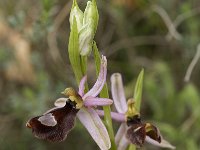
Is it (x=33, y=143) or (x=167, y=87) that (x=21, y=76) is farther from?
(x=167, y=87)

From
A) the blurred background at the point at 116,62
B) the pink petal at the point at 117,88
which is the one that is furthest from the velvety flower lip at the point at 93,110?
the blurred background at the point at 116,62

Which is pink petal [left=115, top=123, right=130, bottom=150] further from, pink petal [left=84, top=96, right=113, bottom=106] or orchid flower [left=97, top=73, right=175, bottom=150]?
pink petal [left=84, top=96, right=113, bottom=106]

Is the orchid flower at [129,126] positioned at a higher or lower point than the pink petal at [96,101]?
lower

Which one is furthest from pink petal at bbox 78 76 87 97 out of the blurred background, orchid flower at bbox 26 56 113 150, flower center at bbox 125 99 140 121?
the blurred background

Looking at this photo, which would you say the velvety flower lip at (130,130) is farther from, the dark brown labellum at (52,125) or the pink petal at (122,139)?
the dark brown labellum at (52,125)

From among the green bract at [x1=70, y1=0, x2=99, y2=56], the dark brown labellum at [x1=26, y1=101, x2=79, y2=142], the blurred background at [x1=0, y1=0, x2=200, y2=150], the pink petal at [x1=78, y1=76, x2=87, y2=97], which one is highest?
the green bract at [x1=70, y1=0, x2=99, y2=56]

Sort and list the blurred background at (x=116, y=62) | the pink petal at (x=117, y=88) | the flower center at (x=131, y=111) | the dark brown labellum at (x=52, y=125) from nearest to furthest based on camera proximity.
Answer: the dark brown labellum at (x=52, y=125), the flower center at (x=131, y=111), the pink petal at (x=117, y=88), the blurred background at (x=116, y=62)

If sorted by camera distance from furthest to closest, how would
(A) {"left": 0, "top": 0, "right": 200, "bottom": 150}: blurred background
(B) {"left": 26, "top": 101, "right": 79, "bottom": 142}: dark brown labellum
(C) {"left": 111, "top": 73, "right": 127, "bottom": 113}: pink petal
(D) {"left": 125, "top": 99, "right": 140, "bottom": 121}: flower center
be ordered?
1. (A) {"left": 0, "top": 0, "right": 200, "bottom": 150}: blurred background
2. (C) {"left": 111, "top": 73, "right": 127, "bottom": 113}: pink petal
3. (D) {"left": 125, "top": 99, "right": 140, "bottom": 121}: flower center
4. (B) {"left": 26, "top": 101, "right": 79, "bottom": 142}: dark brown labellum

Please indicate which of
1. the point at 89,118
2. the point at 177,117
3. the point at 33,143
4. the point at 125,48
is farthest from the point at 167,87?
the point at 89,118
